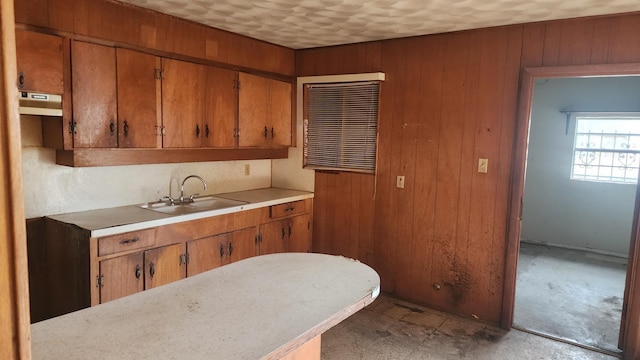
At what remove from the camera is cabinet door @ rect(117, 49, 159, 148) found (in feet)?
9.26

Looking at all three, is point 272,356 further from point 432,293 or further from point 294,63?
point 294,63

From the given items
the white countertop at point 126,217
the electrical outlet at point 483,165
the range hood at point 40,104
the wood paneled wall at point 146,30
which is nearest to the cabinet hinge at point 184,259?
the white countertop at point 126,217

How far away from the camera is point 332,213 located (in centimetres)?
410

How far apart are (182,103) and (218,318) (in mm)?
2245

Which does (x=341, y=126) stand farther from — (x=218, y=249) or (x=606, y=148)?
(x=606, y=148)

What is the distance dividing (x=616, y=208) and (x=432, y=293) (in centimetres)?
328

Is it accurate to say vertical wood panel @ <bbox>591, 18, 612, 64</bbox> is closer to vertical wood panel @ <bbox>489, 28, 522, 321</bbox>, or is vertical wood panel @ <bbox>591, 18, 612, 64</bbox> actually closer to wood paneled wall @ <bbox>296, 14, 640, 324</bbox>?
wood paneled wall @ <bbox>296, 14, 640, 324</bbox>

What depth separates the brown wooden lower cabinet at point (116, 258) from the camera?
2.53m

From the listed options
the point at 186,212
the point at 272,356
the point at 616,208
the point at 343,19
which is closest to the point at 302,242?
the point at 186,212

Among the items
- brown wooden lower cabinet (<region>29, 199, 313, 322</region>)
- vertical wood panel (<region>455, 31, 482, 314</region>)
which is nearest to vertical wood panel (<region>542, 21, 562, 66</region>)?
vertical wood panel (<region>455, 31, 482, 314</region>)

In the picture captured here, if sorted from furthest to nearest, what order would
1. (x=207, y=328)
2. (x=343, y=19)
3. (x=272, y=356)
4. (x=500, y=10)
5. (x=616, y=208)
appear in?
(x=616, y=208) → (x=343, y=19) → (x=500, y=10) → (x=207, y=328) → (x=272, y=356)

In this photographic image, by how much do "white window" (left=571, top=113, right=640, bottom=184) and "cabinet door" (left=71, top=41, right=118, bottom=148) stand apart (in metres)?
5.46

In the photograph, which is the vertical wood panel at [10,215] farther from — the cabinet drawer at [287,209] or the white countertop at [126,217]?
the cabinet drawer at [287,209]

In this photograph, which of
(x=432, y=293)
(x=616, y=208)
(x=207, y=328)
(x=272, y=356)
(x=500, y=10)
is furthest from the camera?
(x=616, y=208)
